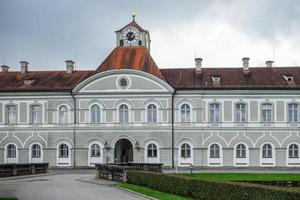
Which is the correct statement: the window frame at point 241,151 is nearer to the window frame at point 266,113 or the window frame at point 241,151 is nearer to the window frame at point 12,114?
the window frame at point 266,113

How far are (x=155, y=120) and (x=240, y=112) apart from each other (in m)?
7.95

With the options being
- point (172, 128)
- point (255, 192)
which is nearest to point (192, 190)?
point (255, 192)

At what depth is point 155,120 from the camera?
50344 mm

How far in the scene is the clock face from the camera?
54.1m

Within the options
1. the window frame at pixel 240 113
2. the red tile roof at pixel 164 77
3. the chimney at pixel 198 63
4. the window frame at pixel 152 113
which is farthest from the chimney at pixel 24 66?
the window frame at pixel 240 113

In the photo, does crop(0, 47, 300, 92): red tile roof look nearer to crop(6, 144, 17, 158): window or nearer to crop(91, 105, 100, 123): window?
crop(91, 105, 100, 123): window

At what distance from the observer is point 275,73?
52.7m

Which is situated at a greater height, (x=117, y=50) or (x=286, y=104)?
(x=117, y=50)

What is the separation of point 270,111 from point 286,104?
160 centimetres

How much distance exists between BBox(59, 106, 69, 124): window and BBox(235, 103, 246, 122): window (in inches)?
631

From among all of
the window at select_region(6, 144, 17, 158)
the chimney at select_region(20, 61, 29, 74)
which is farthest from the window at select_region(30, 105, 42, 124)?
the chimney at select_region(20, 61, 29, 74)

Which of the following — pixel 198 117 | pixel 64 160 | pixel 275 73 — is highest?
pixel 275 73

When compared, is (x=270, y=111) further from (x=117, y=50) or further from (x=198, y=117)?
(x=117, y=50)

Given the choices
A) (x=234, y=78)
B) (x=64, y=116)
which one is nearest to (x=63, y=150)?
(x=64, y=116)
